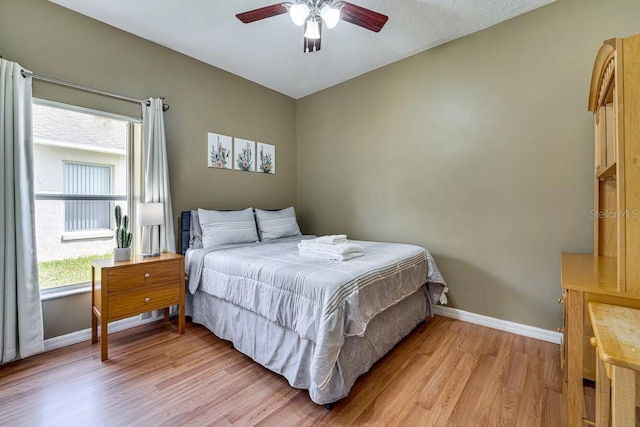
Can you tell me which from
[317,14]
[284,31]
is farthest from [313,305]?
[284,31]

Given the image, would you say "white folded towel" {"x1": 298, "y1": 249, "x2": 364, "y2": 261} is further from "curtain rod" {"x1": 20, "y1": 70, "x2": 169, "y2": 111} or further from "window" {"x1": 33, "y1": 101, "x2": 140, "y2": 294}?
"curtain rod" {"x1": 20, "y1": 70, "x2": 169, "y2": 111}

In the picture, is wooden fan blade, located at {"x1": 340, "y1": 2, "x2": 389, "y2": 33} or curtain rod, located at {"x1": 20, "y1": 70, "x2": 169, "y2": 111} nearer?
wooden fan blade, located at {"x1": 340, "y1": 2, "x2": 389, "y2": 33}

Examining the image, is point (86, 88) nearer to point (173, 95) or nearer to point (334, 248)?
point (173, 95)

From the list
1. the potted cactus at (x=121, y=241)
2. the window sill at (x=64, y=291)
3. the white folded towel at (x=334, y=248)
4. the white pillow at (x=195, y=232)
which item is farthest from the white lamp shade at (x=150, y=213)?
the white folded towel at (x=334, y=248)

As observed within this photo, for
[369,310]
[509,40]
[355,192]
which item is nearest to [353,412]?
[369,310]

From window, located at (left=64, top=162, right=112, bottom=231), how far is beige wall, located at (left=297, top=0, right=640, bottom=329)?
2.61 m

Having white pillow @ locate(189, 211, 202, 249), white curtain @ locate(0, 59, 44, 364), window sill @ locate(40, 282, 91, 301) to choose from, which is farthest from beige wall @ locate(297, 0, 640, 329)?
white curtain @ locate(0, 59, 44, 364)

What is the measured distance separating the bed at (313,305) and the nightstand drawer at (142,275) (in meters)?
0.21

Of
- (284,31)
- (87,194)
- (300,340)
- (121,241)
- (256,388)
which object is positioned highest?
(284,31)

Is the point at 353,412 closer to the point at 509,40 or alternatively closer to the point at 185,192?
the point at 185,192

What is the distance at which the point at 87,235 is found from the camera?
249 centimetres

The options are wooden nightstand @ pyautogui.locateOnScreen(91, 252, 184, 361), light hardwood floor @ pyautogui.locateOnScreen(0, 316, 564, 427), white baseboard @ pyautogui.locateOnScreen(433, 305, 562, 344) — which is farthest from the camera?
white baseboard @ pyautogui.locateOnScreen(433, 305, 562, 344)

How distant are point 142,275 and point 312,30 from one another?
2.28 metres

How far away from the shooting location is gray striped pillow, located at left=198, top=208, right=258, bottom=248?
2.78 metres
